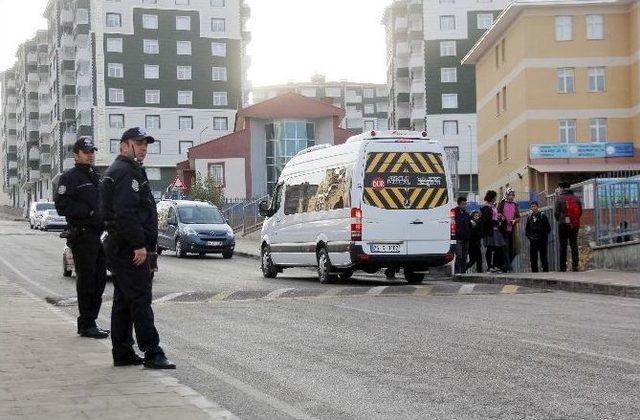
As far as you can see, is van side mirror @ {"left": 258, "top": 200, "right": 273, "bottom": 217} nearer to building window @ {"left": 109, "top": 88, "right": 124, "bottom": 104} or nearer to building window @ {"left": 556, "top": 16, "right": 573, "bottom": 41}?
building window @ {"left": 556, "top": 16, "right": 573, "bottom": 41}

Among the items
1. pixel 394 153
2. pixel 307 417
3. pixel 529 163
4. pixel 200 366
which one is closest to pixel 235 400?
pixel 307 417

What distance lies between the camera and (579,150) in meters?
53.2

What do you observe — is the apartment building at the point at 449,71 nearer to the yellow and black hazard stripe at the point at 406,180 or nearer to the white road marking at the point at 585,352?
the yellow and black hazard stripe at the point at 406,180

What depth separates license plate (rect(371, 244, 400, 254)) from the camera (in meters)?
19.0

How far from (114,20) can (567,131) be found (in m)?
59.5

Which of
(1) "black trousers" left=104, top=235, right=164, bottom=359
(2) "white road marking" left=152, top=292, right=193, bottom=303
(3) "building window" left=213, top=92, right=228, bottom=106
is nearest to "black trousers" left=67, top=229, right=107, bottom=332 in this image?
(1) "black trousers" left=104, top=235, right=164, bottom=359

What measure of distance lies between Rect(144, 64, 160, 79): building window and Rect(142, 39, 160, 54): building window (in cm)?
137

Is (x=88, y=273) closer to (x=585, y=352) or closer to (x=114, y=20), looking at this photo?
(x=585, y=352)

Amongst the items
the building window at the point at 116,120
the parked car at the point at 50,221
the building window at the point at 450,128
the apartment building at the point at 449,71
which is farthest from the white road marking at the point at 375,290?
the building window at the point at 116,120

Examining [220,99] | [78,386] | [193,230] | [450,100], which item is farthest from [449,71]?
[78,386]

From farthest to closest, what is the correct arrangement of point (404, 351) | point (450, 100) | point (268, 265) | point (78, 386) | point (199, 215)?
point (450, 100)
point (199, 215)
point (268, 265)
point (404, 351)
point (78, 386)

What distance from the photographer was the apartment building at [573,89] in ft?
173

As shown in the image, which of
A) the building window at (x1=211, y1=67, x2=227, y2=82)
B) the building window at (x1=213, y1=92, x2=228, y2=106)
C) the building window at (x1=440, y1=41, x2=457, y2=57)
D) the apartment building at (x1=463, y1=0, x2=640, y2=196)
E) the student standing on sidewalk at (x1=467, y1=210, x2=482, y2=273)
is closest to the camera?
the student standing on sidewalk at (x1=467, y1=210, x2=482, y2=273)

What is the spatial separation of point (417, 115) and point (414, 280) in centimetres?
7735
